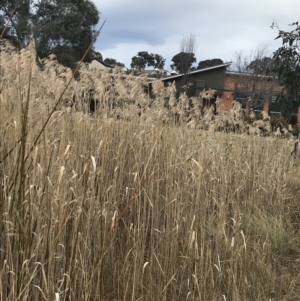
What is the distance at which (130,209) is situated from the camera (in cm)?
277

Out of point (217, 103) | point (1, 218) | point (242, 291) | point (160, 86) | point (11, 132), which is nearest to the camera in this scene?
point (1, 218)

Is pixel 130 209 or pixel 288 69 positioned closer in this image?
pixel 130 209

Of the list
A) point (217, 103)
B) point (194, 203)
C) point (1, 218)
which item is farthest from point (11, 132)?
point (217, 103)

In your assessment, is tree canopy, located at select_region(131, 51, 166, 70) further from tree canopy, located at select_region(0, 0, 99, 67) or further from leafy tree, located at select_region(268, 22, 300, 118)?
tree canopy, located at select_region(0, 0, 99, 67)

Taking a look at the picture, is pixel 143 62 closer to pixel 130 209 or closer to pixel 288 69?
pixel 288 69

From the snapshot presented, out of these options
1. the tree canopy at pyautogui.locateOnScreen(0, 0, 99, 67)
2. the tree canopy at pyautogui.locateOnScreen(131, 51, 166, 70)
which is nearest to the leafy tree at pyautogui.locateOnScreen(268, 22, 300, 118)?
the tree canopy at pyautogui.locateOnScreen(131, 51, 166, 70)

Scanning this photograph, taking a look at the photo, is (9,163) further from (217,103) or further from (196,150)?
(217,103)

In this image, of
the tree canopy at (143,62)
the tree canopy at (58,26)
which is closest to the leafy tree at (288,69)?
the tree canopy at (143,62)

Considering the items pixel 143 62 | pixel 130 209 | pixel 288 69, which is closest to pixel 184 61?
pixel 143 62

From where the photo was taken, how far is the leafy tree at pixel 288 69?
5.44m

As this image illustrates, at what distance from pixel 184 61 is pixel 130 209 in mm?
21193

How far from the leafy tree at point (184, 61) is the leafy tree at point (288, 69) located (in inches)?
701

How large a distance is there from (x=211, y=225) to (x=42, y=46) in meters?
20.5

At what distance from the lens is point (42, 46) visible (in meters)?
21.6
